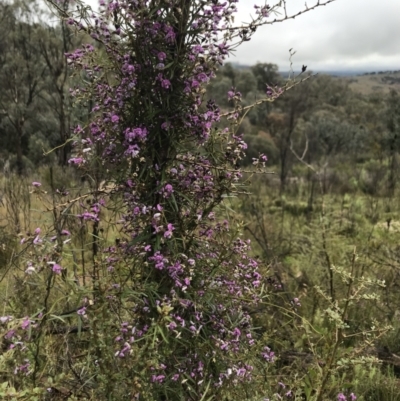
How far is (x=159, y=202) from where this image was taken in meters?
1.69

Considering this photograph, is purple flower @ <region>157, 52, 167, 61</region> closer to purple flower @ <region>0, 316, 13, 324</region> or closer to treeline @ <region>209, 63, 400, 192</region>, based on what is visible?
treeline @ <region>209, 63, 400, 192</region>

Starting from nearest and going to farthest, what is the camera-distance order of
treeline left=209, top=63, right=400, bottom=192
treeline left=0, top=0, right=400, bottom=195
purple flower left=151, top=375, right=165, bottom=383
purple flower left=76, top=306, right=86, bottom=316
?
purple flower left=76, top=306, right=86, bottom=316 < purple flower left=151, top=375, right=165, bottom=383 < treeline left=0, top=0, right=400, bottom=195 < treeline left=209, top=63, right=400, bottom=192

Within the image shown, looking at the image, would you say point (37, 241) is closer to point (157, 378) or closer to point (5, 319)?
point (5, 319)

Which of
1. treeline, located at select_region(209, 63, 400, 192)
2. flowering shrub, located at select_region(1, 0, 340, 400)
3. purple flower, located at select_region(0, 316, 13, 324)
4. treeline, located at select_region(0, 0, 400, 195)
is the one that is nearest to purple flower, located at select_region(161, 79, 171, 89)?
flowering shrub, located at select_region(1, 0, 340, 400)

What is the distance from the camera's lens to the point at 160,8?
5.13 ft

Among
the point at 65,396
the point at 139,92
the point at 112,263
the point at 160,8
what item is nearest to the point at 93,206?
the point at 112,263

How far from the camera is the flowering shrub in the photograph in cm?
156

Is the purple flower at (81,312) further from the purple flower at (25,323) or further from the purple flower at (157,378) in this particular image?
the purple flower at (157,378)

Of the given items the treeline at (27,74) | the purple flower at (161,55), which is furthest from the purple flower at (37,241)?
the treeline at (27,74)

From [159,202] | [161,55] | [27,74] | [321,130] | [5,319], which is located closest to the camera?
[5,319]

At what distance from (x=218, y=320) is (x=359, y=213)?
8.06m

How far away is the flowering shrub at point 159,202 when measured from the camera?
5.12 ft

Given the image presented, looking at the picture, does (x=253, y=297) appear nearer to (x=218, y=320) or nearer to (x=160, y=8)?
(x=218, y=320)

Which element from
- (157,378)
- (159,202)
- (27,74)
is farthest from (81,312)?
(27,74)
